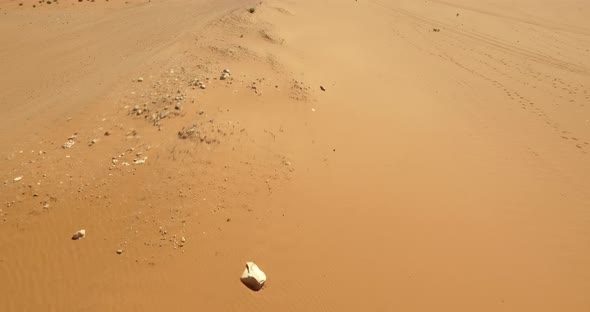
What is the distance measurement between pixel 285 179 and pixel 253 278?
81.5 inches

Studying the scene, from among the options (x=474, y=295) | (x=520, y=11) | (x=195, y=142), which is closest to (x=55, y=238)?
(x=195, y=142)

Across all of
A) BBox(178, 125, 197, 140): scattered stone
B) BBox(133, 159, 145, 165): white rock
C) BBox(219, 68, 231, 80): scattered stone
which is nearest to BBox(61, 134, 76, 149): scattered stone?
BBox(133, 159, 145, 165): white rock

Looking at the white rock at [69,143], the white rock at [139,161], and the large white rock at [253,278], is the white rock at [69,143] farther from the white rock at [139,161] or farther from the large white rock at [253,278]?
the large white rock at [253,278]

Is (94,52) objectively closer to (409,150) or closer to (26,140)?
(26,140)

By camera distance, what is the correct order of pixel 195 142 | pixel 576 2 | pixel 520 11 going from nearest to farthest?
pixel 195 142 → pixel 520 11 → pixel 576 2

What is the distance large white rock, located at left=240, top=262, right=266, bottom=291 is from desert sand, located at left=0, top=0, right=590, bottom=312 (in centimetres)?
10

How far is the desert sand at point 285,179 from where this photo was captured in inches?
211

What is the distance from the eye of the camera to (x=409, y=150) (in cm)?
814

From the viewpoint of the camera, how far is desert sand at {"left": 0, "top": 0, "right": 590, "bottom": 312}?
537cm

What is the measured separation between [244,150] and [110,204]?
2429 mm

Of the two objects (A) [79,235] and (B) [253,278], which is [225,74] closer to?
(A) [79,235]

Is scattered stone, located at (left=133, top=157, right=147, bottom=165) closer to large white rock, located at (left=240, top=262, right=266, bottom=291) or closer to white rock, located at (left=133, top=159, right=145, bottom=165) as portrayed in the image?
white rock, located at (left=133, top=159, right=145, bottom=165)

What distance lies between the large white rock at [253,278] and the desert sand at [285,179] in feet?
0.32

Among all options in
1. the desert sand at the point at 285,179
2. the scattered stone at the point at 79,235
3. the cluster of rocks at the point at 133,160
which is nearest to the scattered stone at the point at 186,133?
the desert sand at the point at 285,179
